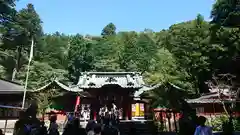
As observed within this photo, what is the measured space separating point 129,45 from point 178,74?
66.2 ft

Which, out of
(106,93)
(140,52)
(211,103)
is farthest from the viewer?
(140,52)

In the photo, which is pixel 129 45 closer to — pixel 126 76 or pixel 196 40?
pixel 196 40

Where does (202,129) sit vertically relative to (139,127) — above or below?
above

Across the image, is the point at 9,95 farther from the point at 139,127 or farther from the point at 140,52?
the point at 140,52

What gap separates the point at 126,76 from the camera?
84.9 ft

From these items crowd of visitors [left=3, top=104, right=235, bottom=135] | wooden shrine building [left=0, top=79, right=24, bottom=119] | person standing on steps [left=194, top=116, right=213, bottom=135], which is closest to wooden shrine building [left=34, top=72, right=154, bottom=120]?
wooden shrine building [left=0, top=79, right=24, bottom=119]

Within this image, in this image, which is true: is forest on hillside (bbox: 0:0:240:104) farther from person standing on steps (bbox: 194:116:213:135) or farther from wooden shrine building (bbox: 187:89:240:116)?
person standing on steps (bbox: 194:116:213:135)

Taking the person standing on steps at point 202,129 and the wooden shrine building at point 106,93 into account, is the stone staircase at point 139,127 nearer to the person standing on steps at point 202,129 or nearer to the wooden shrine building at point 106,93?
the wooden shrine building at point 106,93

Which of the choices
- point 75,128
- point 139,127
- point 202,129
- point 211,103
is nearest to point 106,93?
point 139,127

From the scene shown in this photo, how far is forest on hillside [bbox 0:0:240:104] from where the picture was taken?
30828 mm

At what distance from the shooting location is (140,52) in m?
50.5

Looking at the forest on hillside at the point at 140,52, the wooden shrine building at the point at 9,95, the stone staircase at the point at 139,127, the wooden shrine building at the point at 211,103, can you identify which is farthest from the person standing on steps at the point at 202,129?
the wooden shrine building at the point at 211,103

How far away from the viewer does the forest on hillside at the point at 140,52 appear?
30828 mm

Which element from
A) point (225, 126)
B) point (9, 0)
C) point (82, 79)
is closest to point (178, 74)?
point (82, 79)
